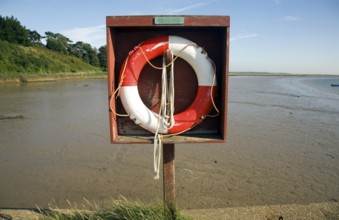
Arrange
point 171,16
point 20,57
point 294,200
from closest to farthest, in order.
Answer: point 171,16
point 294,200
point 20,57

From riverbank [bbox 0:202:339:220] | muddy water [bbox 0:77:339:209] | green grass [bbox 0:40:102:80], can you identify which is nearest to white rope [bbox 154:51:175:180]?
riverbank [bbox 0:202:339:220]

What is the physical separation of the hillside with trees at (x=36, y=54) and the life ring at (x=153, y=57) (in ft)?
80.4

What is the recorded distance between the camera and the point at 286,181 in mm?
3898

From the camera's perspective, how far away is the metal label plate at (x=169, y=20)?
1.83 m

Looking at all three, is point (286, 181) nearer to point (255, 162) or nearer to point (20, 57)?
point (255, 162)

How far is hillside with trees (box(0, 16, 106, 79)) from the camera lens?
34.2 meters

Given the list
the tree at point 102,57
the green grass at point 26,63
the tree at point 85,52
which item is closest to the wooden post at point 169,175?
the green grass at point 26,63

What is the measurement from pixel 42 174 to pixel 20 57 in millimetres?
38543

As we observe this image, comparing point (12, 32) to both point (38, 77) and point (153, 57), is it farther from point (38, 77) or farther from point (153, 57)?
point (153, 57)

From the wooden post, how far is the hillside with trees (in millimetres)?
24692

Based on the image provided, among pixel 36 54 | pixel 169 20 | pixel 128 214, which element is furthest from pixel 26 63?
pixel 169 20

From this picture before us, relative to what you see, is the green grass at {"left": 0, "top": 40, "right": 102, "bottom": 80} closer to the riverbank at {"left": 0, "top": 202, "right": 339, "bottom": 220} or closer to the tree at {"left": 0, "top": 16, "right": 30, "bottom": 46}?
the tree at {"left": 0, "top": 16, "right": 30, "bottom": 46}

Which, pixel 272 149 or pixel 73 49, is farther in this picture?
pixel 73 49

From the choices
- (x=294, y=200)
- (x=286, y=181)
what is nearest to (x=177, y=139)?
(x=294, y=200)
